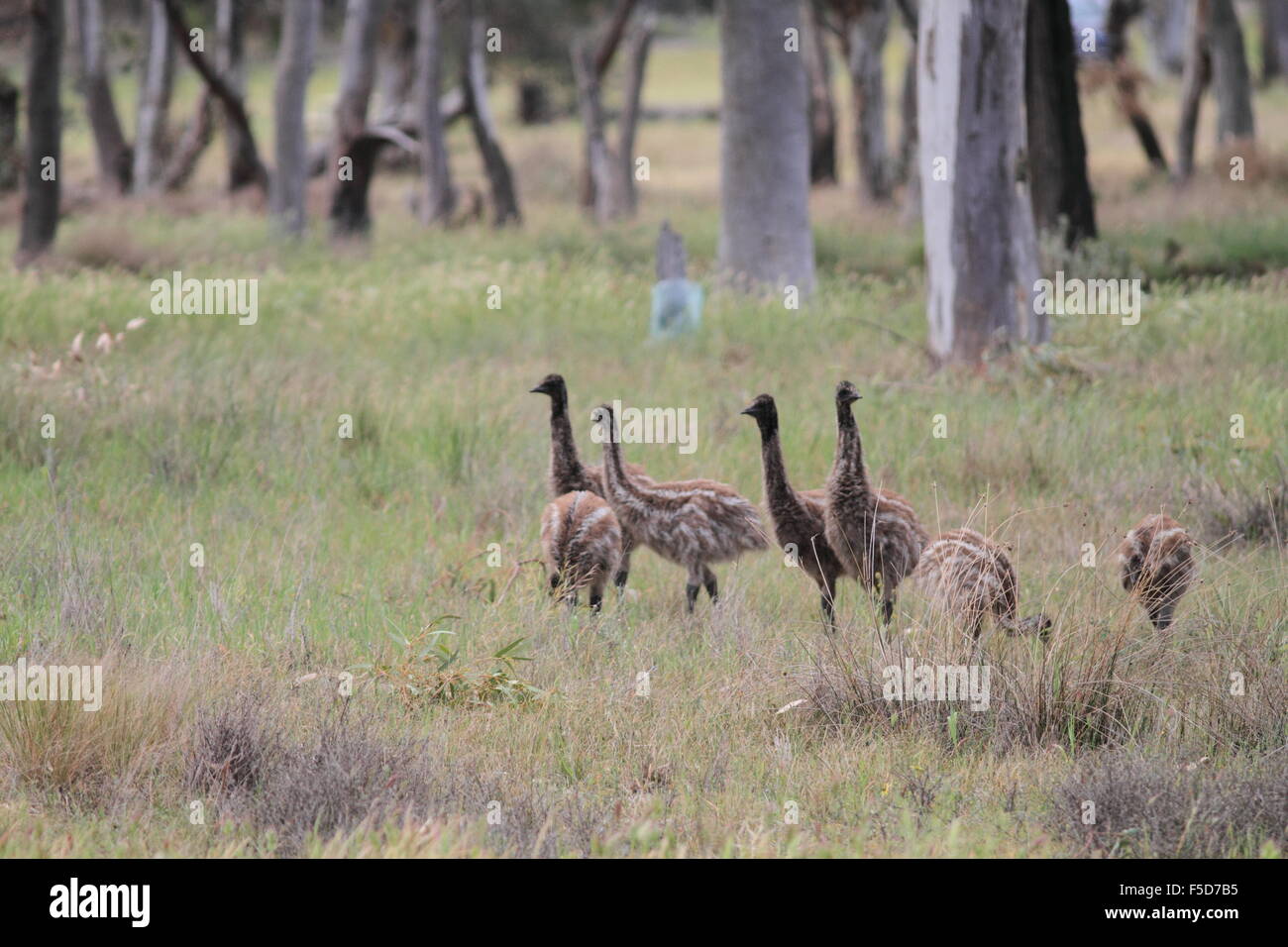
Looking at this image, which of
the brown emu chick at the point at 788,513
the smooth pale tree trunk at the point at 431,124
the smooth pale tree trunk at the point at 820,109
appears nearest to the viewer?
the brown emu chick at the point at 788,513

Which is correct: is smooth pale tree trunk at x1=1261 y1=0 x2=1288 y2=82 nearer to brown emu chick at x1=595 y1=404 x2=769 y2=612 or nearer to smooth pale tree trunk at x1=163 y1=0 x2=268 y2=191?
smooth pale tree trunk at x1=163 y1=0 x2=268 y2=191

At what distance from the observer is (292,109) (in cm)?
2330

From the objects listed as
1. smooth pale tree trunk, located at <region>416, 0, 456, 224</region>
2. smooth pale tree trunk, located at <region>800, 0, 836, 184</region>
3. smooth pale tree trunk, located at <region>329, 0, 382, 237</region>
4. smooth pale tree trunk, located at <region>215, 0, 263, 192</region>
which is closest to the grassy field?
smooth pale tree trunk, located at <region>329, 0, 382, 237</region>

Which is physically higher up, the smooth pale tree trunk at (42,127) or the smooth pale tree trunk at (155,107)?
the smooth pale tree trunk at (155,107)

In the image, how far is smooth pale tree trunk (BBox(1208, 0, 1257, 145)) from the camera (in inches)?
1133

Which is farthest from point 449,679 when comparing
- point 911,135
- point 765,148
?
point 911,135

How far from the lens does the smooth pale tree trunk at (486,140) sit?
24.2 meters

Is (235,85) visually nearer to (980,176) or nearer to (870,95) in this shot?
(870,95)

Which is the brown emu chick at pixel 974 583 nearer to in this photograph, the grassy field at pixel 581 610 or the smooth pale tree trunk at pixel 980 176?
the grassy field at pixel 581 610

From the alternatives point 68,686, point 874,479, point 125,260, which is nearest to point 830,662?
point 68,686

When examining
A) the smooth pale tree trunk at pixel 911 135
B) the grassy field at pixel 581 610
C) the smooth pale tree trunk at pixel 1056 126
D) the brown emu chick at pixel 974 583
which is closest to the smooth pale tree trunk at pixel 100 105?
the grassy field at pixel 581 610

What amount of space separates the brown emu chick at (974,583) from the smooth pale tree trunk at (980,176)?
19.5 feet

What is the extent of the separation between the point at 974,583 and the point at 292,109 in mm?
19106

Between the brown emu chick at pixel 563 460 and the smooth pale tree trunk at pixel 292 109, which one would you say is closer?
the brown emu chick at pixel 563 460
